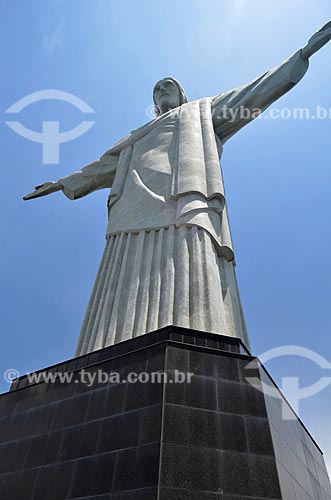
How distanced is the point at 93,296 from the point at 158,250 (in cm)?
140

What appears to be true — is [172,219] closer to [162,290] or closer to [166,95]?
[162,290]

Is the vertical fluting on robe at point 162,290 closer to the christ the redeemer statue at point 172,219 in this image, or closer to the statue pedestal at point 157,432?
the christ the redeemer statue at point 172,219

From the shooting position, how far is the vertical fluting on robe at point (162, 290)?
229 inches

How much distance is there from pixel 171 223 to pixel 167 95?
6.02 m

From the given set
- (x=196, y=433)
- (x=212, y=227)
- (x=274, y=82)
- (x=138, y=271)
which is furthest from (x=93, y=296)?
(x=274, y=82)

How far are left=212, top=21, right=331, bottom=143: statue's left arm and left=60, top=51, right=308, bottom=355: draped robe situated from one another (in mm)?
24

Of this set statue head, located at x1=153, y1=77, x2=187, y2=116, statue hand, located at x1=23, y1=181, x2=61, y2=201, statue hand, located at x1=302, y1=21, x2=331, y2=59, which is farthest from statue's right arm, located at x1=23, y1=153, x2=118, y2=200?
statue hand, located at x1=302, y1=21, x2=331, y2=59

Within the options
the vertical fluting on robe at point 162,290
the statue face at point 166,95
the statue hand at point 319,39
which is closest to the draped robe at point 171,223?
the vertical fluting on robe at point 162,290

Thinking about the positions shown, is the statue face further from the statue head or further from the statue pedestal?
the statue pedestal

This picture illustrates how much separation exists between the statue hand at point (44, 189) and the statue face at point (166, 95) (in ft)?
12.0

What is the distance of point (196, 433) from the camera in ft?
12.9

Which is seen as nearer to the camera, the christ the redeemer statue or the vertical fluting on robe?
the vertical fluting on robe

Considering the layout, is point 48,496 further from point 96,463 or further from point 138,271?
point 138,271

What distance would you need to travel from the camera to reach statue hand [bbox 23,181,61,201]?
10375 mm
